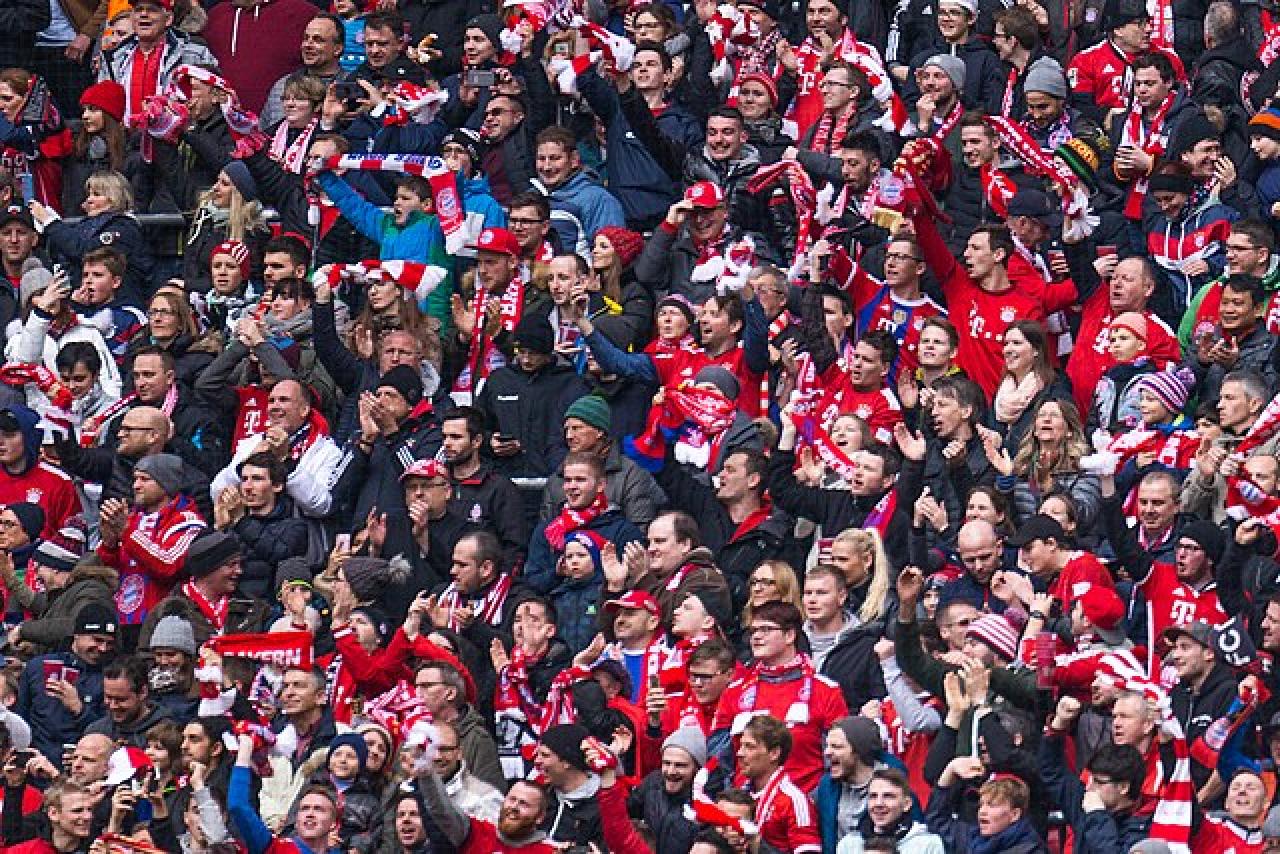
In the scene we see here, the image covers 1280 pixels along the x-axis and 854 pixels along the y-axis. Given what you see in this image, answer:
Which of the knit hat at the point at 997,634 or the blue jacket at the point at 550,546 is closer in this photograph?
the knit hat at the point at 997,634

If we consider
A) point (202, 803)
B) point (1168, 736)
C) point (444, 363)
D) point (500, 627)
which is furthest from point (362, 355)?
point (1168, 736)

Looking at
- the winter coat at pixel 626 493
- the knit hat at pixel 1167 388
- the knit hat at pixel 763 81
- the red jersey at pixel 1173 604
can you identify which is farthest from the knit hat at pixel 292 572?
the knit hat at pixel 763 81

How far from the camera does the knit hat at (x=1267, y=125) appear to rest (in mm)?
22891

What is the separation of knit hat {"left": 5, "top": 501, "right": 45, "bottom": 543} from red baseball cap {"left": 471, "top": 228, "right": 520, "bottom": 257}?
2718 mm

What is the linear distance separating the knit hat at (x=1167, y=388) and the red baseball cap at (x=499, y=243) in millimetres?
3668

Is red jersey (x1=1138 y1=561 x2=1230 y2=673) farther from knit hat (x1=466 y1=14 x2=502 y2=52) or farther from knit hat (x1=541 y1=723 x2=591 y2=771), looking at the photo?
knit hat (x1=466 y1=14 x2=502 y2=52)

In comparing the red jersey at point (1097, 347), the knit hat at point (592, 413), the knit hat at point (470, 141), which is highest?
the red jersey at point (1097, 347)

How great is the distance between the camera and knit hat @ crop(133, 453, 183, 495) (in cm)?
2200

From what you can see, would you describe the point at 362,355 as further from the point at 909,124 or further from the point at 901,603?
the point at 901,603

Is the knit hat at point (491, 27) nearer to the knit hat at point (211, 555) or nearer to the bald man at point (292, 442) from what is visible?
the bald man at point (292, 442)

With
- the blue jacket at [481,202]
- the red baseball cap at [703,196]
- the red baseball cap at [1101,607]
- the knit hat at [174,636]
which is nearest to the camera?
the red baseball cap at [1101,607]

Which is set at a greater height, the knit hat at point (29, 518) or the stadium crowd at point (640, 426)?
the stadium crowd at point (640, 426)

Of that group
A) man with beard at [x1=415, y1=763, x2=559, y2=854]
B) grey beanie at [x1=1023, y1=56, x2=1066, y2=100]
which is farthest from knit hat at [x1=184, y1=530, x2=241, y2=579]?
grey beanie at [x1=1023, y1=56, x2=1066, y2=100]

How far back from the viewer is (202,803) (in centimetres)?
1942
